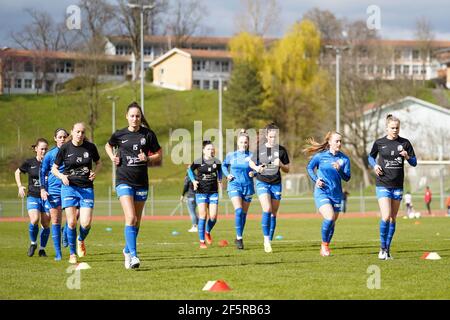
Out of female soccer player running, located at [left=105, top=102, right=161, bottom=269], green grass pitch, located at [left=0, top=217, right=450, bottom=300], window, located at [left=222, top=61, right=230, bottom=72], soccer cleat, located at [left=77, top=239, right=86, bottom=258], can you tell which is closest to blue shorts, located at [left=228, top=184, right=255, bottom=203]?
green grass pitch, located at [left=0, top=217, right=450, bottom=300]

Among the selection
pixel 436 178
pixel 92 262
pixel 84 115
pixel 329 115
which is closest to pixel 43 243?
pixel 92 262

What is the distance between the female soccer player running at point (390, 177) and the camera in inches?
575

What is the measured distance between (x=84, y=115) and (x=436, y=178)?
33.3 m

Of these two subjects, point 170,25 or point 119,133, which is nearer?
point 119,133

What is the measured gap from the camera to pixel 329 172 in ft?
50.5

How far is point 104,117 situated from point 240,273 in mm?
74863

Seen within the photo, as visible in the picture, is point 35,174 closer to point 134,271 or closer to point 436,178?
point 134,271

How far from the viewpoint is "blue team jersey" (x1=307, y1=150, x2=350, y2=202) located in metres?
15.3

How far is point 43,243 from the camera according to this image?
55.3 feet

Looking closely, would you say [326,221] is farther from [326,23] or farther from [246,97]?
[326,23]

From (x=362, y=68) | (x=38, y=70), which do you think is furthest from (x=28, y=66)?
(x=362, y=68)

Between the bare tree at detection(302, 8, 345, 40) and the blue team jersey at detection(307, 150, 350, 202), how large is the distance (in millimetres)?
88304

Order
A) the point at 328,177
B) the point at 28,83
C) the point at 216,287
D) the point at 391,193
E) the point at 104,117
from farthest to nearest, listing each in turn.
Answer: the point at 28,83, the point at 104,117, the point at 328,177, the point at 391,193, the point at 216,287

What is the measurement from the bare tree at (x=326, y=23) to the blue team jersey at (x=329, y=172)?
88.3 metres
